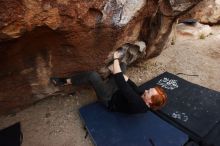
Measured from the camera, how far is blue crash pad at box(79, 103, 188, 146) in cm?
288

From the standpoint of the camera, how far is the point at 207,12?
21.4 feet

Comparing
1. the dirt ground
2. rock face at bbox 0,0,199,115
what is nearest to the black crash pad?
the dirt ground

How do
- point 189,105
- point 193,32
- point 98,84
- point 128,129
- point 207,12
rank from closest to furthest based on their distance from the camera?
1. point 128,129
2. point 98,84
3. point 189,105
4. point 193,32
5. point 207,12

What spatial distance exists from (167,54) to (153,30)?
119 cm

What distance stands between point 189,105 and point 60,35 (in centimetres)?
203

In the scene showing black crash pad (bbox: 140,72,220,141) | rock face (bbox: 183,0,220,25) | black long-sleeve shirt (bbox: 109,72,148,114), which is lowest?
black crash pad (bbox: 140,72,220,141)

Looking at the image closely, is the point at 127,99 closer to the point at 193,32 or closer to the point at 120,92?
the point at 120,92

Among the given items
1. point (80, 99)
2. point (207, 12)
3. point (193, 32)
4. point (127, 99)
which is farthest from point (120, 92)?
point (207, 12)

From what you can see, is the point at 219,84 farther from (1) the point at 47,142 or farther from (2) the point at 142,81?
(1) the point at 47,142

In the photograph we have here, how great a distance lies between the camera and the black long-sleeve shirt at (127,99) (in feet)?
9.40

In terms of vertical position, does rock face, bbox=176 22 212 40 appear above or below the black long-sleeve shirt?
above

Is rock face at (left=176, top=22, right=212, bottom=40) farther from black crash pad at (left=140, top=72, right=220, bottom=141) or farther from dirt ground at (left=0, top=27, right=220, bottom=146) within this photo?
black crash pad at (left=140, top=72, right=220, bottom=141)

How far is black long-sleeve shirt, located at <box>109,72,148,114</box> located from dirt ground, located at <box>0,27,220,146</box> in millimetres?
598

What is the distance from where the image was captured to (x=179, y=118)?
10.5 ft
